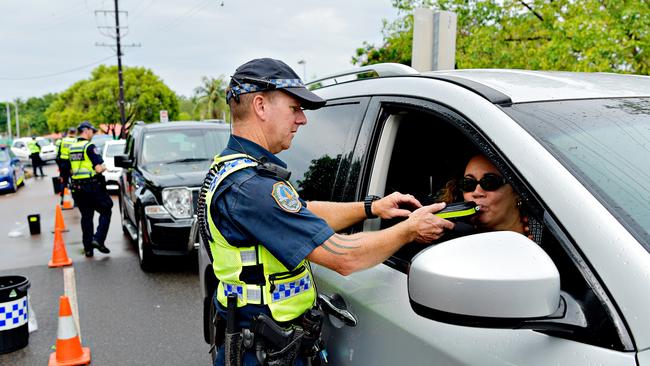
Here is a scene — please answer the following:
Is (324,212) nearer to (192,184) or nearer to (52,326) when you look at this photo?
(52,326)

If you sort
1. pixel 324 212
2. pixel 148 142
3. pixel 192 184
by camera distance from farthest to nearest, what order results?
pixel 148 142
pixel 192 184
pixel 324 212

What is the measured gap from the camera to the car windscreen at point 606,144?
1.37 meters

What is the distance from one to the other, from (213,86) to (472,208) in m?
73.4

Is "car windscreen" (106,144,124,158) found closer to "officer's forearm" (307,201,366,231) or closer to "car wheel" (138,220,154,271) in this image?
"car wheel" (138,220,154,271)

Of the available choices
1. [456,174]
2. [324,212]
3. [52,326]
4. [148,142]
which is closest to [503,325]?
[324,212]

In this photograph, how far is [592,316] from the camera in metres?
1.25

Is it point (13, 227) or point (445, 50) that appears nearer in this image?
point (445, 50)

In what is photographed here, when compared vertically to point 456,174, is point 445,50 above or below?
above

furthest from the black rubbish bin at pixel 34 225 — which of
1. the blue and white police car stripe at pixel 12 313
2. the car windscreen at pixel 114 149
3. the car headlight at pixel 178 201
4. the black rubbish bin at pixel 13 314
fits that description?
the car windscreen at pixel 114 149

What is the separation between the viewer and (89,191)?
827 centimetres

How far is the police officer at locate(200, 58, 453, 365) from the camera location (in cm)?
184

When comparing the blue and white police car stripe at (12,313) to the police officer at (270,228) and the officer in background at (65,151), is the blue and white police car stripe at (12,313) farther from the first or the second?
the officer in background at (65,151)

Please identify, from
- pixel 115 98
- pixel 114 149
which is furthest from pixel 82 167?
pixel 115 98

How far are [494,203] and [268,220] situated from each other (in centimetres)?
80
